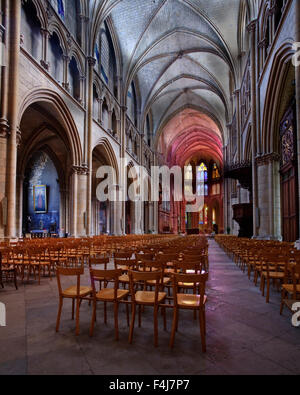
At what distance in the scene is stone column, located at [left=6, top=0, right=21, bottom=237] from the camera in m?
10.5

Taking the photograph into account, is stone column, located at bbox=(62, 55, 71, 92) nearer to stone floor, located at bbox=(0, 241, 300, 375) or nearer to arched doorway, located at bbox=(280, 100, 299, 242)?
arched doorway, located at bbox=(280, 100, 299, 242)

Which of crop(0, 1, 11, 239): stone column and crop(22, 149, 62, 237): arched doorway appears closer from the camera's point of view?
crop(0, 1, 11, 239): stone column

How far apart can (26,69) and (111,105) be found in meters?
12.0

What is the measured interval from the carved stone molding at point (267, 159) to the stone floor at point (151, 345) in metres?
11.3

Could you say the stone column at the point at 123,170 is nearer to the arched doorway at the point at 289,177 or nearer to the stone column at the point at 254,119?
the stone column at the point at 254,119

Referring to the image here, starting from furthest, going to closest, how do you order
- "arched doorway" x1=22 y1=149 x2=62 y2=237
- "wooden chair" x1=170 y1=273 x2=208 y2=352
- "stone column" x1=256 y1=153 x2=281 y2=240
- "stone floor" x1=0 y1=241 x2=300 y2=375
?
"arched doorway" x1=22 y1=149 x2=62 y2=237, "stone column" x1=256 y1=153 x2=281 y2=240, "wooden chair" x1=170 y1=273 x2=208 y2=352, "stone floor" x1=0 y1=241 x2=300 y2=375

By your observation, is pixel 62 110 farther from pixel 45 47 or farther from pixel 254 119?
pixel 254 119

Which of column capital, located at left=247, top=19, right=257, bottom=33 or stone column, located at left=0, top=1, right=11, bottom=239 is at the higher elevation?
column capital, located at left=247, top=19, right=257, bottom=33

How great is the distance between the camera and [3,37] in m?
10.7

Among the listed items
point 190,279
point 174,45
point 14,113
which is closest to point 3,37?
point 14,113

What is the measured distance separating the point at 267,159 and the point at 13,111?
40.8ft

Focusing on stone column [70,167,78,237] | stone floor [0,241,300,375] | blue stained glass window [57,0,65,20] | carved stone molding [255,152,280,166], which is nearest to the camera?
stone floor [0,241,300,375]

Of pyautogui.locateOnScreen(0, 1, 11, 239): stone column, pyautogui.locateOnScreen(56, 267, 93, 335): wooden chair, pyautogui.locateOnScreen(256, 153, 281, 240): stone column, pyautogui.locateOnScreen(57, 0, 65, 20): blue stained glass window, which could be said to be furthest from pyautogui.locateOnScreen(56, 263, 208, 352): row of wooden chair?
pyautogui.locateOnScreen(57, 0, 65, 20): blue stained glass window

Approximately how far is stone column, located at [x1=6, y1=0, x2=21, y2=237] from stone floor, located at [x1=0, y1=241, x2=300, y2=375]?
6.74 m
